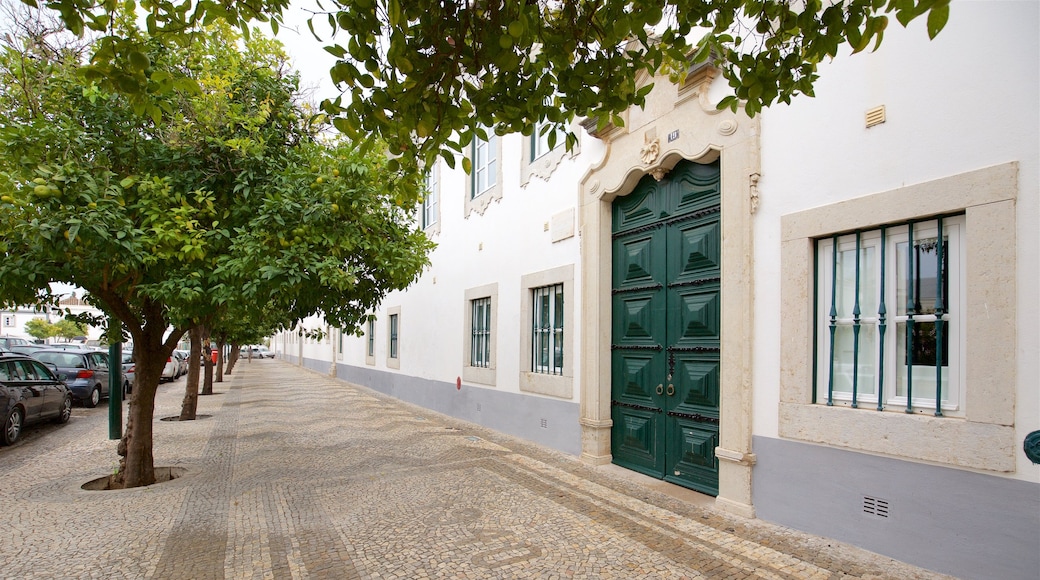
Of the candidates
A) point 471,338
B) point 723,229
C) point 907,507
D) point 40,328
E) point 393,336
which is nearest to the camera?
point 907,507

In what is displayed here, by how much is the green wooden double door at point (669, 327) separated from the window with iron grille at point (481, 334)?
12.8ft

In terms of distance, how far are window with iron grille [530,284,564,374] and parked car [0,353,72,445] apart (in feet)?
27.6

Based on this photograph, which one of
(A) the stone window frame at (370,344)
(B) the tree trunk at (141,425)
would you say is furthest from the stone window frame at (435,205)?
(B) the tree trunk at (141,425)

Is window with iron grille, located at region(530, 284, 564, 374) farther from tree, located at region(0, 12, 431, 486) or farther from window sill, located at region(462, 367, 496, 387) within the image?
tree, located at region(0, 12, 431, 486)

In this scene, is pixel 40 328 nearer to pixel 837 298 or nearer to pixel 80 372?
pixel 80 372

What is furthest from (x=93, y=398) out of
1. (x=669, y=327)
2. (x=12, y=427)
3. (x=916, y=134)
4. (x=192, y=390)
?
(x=916, y=134)

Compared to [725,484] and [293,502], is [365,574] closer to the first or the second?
[293,502]

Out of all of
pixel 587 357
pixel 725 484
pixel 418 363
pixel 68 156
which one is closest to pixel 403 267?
pixel 587 357

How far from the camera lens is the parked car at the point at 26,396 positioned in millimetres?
9069

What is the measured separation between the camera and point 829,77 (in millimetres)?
4797

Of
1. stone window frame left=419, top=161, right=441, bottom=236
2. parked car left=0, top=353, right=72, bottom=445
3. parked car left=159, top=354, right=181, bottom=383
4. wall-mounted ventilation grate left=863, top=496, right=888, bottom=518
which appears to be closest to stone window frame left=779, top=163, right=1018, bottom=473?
wall-mounted ventilation grate left=863, top=496, right=888, bottom=518

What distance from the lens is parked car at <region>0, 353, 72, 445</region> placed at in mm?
9069

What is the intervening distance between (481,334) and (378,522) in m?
6.07

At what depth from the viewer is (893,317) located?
4.39 m
